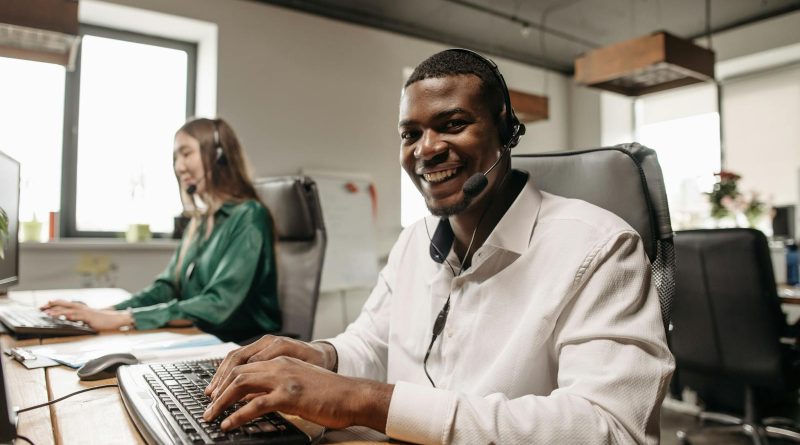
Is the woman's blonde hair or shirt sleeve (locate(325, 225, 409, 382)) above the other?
the woman's blonde hair

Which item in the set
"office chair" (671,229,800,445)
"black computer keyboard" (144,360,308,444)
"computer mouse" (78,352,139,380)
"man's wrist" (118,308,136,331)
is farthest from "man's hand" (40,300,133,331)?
"office chair" (671,229,800,445)

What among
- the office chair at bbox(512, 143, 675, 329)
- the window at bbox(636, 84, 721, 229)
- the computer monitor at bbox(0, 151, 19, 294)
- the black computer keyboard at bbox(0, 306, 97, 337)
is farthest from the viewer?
the window at bbox(636, 84, 721, 229)

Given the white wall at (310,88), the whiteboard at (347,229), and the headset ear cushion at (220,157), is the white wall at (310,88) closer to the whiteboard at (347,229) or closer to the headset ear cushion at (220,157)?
the whiteboard at (347,229)

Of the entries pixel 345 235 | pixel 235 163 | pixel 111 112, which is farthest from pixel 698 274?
pixel 111 112

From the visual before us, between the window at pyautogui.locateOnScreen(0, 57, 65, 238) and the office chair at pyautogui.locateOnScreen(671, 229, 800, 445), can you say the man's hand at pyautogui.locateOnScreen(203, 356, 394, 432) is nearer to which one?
the office chair at pyautogui.locateOnScreen(671, 229, 800, 445)

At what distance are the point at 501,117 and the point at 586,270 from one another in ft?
1.07

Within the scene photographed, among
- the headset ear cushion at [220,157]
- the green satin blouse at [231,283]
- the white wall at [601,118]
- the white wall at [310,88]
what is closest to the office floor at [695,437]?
the green satin blouse at [231,283]

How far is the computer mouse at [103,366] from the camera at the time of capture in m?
0.97

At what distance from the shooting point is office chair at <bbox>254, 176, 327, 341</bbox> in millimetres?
1848

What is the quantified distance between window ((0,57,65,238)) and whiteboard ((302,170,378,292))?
1.53m

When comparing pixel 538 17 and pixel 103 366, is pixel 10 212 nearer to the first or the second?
pixel 103 366

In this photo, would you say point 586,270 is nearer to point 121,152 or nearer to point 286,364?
point 286,364

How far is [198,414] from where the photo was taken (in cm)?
70

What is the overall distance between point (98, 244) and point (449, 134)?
281 centimetres
